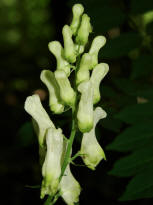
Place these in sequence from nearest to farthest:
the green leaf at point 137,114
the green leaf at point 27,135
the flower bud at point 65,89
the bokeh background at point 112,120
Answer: the flower bud at point 65,89, the bokeh background at point 112,120, the green leaf at point 137,114, the green leaf at point 27,135

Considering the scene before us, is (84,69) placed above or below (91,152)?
above

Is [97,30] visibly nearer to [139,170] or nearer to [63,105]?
[63,105]

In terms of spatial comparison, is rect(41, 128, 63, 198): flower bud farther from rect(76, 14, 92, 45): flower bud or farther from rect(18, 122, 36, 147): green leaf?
rect(18, 122, 36, 147): green leaf

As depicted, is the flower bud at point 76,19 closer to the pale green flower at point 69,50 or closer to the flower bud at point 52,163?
the pale green flower at point 69,50

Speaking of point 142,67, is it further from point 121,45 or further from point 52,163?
point 52,163

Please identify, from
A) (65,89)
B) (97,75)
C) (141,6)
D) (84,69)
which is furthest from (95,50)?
(141,6)

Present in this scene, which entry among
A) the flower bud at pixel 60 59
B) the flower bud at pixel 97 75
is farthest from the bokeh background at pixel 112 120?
the flower bud at pixel 60 59

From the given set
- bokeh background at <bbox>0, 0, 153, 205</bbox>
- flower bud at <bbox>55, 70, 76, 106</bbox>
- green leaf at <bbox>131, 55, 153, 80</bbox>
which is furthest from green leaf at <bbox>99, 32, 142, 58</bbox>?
flower bud at <bbox>55, 70, 76, 106</bbox>
